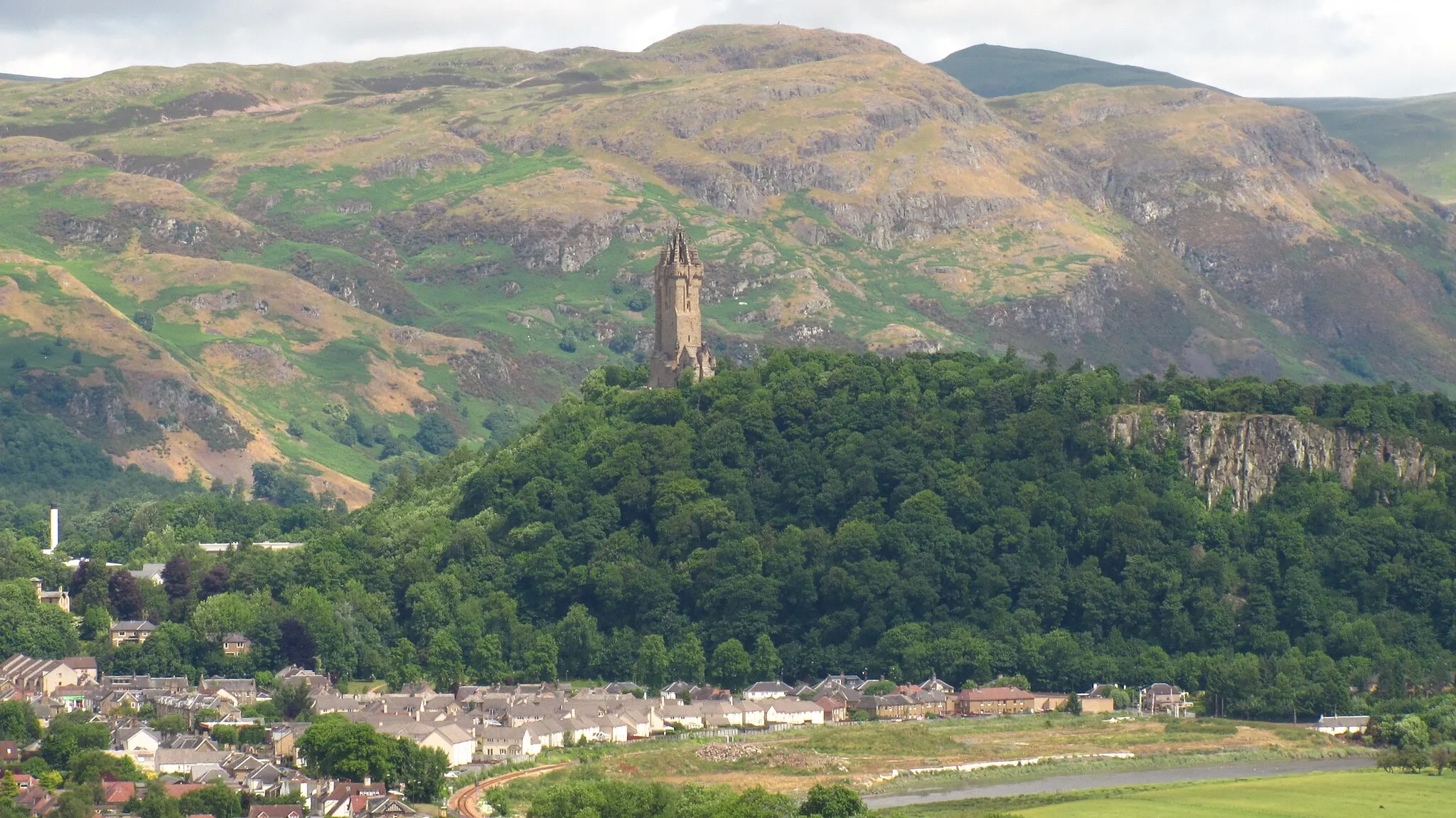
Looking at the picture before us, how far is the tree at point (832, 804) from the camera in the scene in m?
104

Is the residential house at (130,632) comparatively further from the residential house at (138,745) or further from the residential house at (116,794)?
the residential house at (116,794)

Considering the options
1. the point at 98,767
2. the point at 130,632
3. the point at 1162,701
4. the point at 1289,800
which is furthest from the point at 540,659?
the point at 1289,800

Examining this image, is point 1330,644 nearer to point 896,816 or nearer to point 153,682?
point 896,816

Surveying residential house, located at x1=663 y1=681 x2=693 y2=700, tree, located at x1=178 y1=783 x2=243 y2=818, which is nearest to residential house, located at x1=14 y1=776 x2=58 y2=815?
tree, located at x1=178 y1=783 x2=243 y2=818

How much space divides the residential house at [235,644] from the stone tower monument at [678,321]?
4047 centimetres

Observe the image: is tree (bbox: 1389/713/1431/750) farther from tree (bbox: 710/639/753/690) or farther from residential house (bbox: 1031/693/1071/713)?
tree (bbox: 710/639/753/690)

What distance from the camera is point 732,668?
149 meters

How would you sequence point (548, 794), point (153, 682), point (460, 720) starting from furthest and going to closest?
1. point (153, 682)
2. point (460, 720)
3. point (548, 794)

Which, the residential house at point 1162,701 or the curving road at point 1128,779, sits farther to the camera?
the residential house at point 1162,701

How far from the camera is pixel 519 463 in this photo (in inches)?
6919

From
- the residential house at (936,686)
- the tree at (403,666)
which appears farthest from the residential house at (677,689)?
the tree at (403,666)

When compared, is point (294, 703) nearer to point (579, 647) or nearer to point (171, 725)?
point (171, 725)

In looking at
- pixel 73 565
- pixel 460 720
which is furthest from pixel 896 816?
pixel 73 565

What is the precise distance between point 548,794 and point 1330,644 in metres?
58.7
